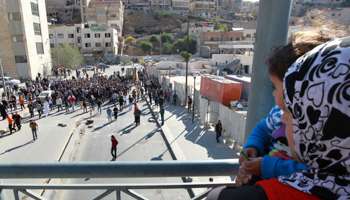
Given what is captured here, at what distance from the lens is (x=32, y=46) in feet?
120

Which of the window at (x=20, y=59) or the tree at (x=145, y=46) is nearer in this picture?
the window at (x=20, y=59)

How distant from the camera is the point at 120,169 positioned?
1552 millimetres

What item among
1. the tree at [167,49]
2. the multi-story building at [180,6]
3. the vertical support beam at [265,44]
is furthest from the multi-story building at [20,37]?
the multi-story building at [180,6]

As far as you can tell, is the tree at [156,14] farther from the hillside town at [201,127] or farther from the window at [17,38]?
the window at [17,38]

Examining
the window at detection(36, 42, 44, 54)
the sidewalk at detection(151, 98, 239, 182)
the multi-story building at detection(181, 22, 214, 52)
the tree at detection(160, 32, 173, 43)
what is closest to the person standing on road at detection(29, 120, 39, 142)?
the sidewalk at detection(151, 98, 239, 182)

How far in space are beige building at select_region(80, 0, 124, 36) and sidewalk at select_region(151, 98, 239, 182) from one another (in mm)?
73478

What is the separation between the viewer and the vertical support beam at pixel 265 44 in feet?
5.96

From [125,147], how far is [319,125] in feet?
39.6

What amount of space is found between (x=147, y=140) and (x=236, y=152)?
501 centimetres

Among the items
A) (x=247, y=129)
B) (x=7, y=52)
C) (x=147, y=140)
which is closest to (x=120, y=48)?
(x=7, y=52)

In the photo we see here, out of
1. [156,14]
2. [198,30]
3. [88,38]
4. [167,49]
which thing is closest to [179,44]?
[167,49]

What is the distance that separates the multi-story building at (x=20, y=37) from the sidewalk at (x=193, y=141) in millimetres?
29864

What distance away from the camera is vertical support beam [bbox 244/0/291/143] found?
5.96ft

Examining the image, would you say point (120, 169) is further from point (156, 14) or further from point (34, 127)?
point (156, 14)
